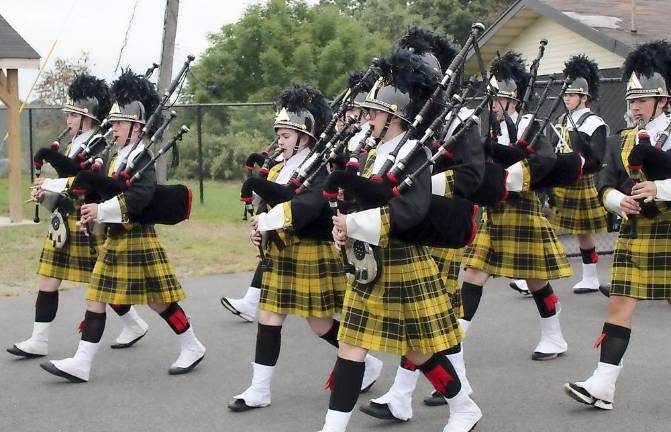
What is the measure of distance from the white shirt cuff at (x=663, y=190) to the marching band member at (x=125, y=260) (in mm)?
2916

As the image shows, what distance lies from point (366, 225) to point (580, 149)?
4.39m

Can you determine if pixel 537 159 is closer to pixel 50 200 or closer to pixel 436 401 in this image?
pixel 436 401

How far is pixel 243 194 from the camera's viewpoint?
530 centimetres

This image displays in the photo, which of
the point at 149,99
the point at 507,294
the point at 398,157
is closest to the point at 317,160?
the point at 398,157

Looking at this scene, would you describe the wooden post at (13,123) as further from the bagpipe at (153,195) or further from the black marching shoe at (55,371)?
the black marching shoe at (55,371)

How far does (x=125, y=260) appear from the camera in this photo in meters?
5.91

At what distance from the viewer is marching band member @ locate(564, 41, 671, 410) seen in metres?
5.06

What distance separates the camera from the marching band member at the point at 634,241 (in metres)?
5.06

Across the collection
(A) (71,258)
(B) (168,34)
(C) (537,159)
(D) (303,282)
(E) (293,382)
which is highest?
(B) (168,34)

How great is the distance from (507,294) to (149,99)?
13.3 ft

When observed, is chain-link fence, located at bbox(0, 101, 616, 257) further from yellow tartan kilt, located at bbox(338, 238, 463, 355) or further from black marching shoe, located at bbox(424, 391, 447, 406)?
yellow tartan kilt, located at bbox(338, 238, 463, 355)

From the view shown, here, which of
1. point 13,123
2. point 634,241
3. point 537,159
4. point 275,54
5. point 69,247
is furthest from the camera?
point 275,54

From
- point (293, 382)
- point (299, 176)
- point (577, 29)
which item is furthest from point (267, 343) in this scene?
point (577, 29)

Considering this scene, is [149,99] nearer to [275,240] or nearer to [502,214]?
[275,240]
